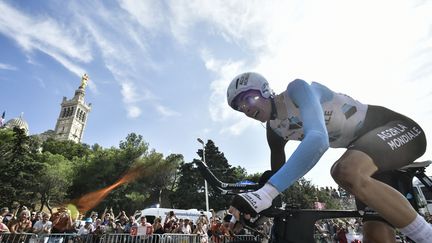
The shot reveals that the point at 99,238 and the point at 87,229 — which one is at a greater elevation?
the point at 87,229

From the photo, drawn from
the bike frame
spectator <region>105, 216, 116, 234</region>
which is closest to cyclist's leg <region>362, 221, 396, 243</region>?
the bike frame

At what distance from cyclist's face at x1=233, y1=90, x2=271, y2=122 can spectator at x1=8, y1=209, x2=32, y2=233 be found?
40.0 feet

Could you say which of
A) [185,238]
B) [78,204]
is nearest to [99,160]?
[78,204]

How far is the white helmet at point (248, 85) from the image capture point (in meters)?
2.80

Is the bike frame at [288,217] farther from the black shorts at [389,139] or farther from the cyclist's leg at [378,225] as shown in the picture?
the black shorts at [389,139]

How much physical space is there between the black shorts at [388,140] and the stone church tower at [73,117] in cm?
19636

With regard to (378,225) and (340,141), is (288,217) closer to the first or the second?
(340,141)

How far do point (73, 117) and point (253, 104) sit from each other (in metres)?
206

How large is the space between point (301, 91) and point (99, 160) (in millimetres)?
56860

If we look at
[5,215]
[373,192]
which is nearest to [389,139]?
[373,192]

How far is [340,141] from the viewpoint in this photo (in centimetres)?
290

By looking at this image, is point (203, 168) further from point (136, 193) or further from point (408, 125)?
point (136, 193)

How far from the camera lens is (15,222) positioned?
11.4 metres

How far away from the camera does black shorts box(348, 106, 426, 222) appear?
247cm
